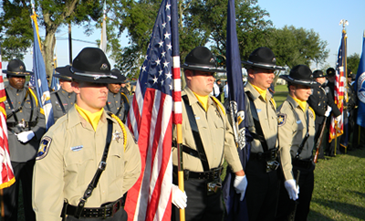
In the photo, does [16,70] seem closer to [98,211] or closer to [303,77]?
[98,211]

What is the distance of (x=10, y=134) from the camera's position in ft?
16.0

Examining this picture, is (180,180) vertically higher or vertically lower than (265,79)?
lower

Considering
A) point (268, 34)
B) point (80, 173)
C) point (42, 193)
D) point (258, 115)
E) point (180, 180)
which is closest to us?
point (42, 193)

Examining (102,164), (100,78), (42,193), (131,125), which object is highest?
(100,78)

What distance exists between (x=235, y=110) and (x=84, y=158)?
6.59 feet

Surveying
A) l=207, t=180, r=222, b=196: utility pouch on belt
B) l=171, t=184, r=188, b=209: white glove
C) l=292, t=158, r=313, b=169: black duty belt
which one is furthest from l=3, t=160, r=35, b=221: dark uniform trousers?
l=292, t=158, r=313, b=169: black duty belt

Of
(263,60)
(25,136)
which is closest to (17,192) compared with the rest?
(25,136)

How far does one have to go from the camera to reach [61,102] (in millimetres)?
6074

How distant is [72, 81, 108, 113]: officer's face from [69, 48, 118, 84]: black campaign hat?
0.23 feet

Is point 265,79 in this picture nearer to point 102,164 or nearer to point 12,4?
point 102,164

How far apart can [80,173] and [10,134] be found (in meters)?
3.16

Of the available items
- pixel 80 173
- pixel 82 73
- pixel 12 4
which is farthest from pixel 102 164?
pixel 12 4

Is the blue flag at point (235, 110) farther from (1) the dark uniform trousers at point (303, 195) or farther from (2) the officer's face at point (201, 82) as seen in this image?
(1) the dark uniform trousers at point (303, 195)

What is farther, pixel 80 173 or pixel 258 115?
pixel 258 115
